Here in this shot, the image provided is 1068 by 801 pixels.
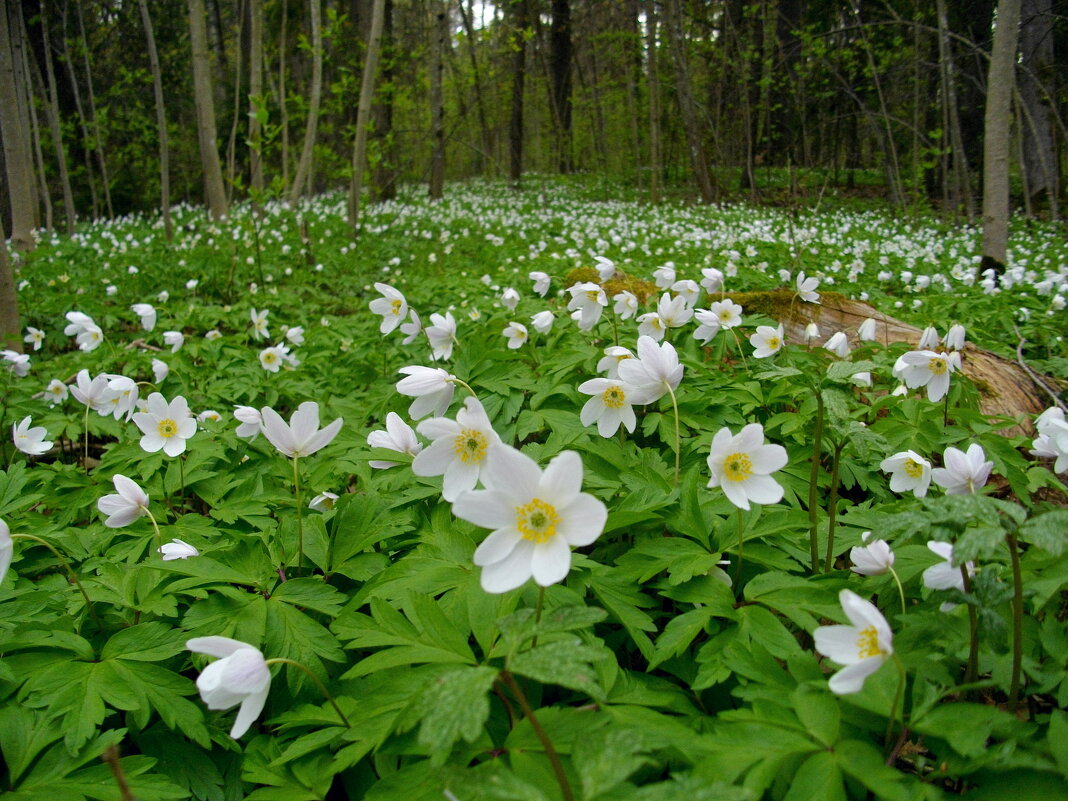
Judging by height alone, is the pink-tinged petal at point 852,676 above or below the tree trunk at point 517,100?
below

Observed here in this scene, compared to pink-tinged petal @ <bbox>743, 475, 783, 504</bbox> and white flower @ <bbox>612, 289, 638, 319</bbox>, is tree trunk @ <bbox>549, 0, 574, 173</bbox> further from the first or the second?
pink-tinged petal @ <bbox>743, 475, 783, 504</bbox>

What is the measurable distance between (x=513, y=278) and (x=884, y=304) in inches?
140

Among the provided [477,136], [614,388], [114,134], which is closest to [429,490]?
[614,388]

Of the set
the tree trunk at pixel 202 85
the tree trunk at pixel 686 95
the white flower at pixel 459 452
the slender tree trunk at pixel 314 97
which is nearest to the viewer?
the white flower at pixel 459 452

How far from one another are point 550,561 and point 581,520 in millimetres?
87

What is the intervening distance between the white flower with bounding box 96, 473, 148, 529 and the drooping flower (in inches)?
13.3

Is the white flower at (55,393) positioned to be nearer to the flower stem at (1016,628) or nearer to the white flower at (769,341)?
the white flower at (769,341)

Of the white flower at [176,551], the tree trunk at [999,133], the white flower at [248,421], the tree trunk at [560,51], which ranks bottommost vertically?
the white flower at [176,551]

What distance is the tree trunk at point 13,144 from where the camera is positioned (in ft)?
21.1

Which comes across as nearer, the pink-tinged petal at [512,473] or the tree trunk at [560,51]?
the pink-tinged petal at [512,473]

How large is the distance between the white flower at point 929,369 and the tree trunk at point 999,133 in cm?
672

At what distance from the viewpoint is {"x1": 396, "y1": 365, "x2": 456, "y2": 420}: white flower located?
1.77 meters

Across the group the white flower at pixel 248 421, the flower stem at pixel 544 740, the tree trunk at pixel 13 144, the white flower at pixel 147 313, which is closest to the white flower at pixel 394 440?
the white flower at pixel 248 421

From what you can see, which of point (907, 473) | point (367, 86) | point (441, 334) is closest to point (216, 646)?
point (441, 334)
